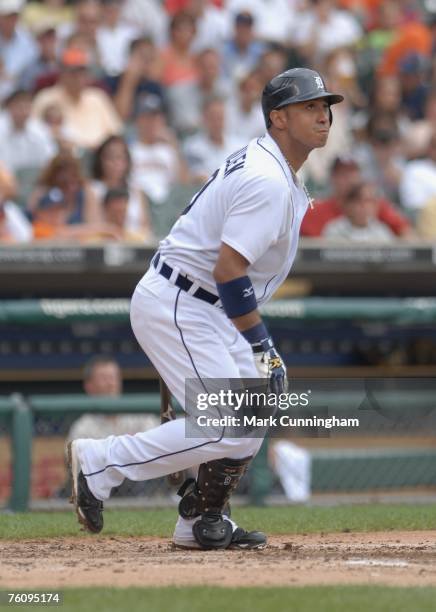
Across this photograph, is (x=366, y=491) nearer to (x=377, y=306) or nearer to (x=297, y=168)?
(x=377, y=306)

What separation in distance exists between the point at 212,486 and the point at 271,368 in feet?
2.11

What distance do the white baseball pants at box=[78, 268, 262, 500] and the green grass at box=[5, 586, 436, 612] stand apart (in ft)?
3.27

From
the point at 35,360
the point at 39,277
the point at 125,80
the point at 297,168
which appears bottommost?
the point at 35,360

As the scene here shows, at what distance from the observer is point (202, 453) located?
5043 millimetres

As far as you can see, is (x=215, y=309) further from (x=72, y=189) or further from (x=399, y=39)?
(x=399, y=39)

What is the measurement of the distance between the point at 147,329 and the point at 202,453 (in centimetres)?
54

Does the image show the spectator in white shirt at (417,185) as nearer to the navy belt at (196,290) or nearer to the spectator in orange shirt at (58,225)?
the spectator in orange shirt at (58,225)

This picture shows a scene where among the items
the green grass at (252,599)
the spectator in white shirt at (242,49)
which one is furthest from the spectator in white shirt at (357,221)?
the green grass at (252,599)

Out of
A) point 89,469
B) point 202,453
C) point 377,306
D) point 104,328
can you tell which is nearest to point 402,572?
point 202,453

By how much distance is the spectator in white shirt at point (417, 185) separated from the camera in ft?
36.3

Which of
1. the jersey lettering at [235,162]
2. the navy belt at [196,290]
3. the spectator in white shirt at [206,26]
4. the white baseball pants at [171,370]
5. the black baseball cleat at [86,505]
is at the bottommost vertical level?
the black baseball cleat at [86,505]

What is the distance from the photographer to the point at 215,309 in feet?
17.0

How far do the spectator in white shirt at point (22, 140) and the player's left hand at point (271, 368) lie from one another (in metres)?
5.77

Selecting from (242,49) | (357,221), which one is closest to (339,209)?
(357,221)
